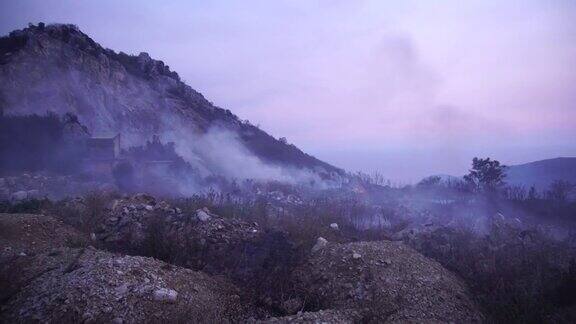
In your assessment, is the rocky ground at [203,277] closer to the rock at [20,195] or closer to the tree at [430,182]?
the rock at [20,195]

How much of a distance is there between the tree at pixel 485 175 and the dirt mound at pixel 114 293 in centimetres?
1501

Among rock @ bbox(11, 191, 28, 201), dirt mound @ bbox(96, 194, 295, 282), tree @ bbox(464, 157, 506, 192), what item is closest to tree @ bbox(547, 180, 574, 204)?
tree @ bbox(464, 157, 506, 192)

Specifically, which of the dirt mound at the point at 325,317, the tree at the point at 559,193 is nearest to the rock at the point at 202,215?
the dirt mound at the point at 325,317

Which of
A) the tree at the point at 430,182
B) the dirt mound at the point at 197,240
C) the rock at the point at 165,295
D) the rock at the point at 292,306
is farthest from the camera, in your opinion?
the tree at the point at 430,182

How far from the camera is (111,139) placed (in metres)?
18.2

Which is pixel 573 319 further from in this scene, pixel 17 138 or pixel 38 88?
Result: pixel 38 88

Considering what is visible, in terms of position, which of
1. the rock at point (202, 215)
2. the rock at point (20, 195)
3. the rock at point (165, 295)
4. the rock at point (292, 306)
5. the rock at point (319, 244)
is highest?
the rock at point (202, 215)

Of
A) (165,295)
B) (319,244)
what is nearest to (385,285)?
(319,244)

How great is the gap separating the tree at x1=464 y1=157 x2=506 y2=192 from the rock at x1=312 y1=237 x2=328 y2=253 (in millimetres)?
12293

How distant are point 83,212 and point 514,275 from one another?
8100mm

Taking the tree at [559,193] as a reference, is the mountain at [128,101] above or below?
above

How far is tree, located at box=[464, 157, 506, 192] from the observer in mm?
17594

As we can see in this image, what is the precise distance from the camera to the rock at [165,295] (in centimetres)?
488

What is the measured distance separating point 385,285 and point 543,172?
954 inches
